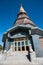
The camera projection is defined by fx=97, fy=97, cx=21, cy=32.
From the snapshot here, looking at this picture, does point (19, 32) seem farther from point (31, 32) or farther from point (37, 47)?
point (37, 47)

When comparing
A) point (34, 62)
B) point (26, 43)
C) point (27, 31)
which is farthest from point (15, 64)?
point (27, 31)

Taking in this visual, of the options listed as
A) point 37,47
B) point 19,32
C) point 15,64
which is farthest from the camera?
point 19,32

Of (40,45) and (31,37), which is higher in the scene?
(31,37)

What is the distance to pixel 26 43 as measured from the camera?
1498 centimetres

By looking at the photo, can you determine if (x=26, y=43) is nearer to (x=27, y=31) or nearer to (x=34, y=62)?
(x=27, y=31)

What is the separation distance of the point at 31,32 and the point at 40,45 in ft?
7.83

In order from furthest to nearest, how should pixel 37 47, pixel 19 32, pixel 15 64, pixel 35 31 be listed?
pixel 19 32, pixel 35 31, pixel 37 47, pixel 15 64

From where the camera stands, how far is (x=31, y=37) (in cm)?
1465

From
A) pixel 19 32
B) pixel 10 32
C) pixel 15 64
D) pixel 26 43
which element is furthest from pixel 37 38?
pixel 15 64

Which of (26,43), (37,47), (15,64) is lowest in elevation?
(15,64)

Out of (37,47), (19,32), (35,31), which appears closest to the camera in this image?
(37,47)

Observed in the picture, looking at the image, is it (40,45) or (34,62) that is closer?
(34,62)

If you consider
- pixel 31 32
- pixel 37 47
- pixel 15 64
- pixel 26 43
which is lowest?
pixel 15 64

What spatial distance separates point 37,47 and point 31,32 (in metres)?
2.50
